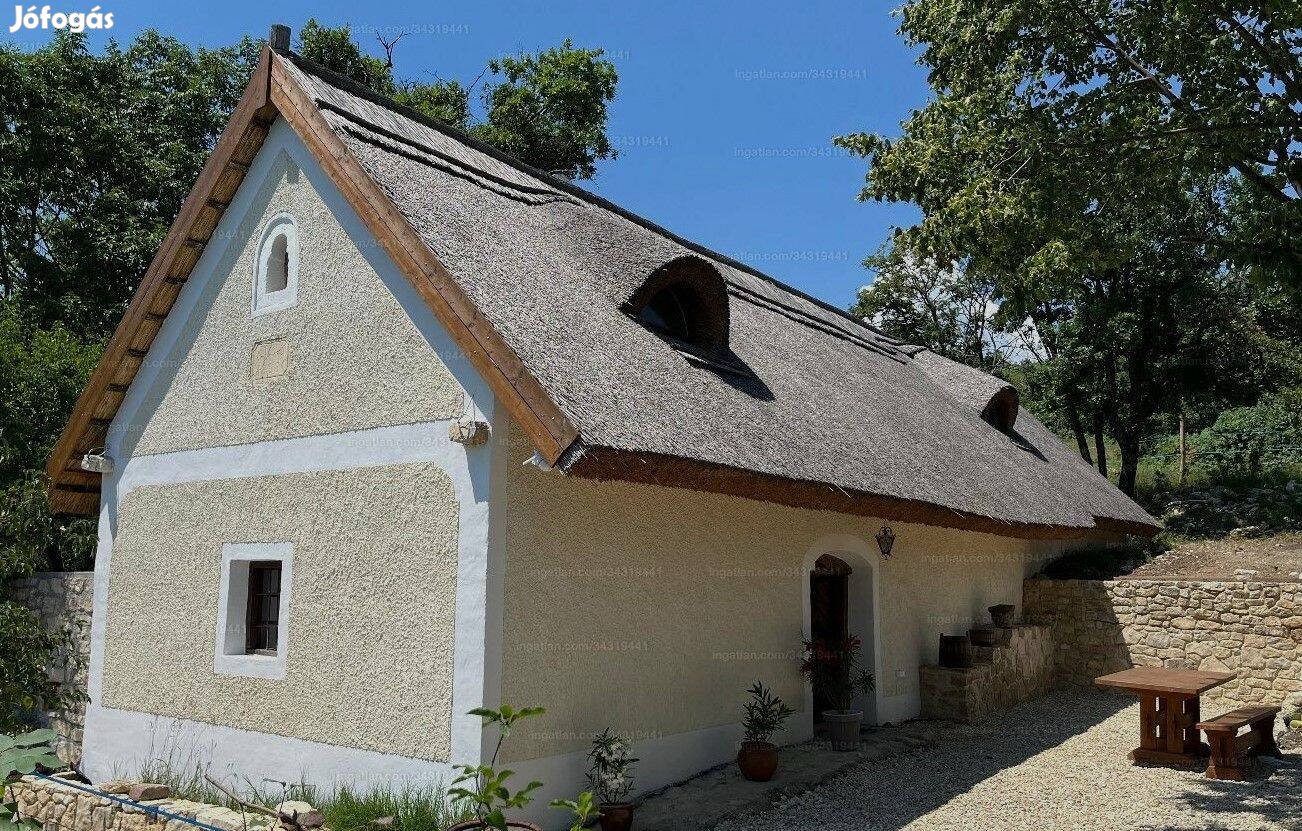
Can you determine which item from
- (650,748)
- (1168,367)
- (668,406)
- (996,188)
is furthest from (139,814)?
(1168,367)

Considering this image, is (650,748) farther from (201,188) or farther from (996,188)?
(201,188)

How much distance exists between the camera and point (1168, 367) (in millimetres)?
21328

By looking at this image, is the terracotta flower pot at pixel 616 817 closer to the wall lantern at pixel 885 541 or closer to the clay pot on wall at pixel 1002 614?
the wall lantern at pixel 885 541

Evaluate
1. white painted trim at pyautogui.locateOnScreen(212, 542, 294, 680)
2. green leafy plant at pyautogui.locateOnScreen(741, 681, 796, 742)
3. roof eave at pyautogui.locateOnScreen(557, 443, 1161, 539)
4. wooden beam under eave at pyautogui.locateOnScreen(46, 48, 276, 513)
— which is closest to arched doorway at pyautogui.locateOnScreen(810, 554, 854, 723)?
roof eave at pyautogui.locateOnScreen(557, 443, 1161, 539)

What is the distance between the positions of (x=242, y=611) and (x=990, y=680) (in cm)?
826

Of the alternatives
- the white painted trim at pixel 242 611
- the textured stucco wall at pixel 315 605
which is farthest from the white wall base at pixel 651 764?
the white painted trim at pixel 242 611

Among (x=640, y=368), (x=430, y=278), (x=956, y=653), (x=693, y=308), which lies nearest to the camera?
(x=430, y=278)

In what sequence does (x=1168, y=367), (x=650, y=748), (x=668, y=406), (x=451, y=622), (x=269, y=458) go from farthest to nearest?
(x=1168, y=367) → (x=269, y=458) → (x=650, y=748) → (x=668, y=406) → (x=451, y=622)

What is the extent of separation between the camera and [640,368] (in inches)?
288

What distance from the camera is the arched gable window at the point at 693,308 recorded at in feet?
29.1

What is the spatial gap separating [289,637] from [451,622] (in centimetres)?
185

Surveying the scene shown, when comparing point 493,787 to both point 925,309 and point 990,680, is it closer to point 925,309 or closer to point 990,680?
point 990,680

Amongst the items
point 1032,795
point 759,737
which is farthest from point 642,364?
point 1032,795

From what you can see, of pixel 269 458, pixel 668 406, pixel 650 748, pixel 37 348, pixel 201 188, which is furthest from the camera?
pixel 37 348
